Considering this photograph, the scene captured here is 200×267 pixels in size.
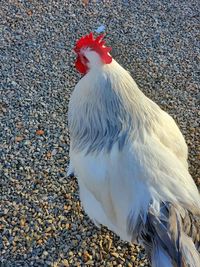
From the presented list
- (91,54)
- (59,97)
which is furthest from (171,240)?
(59,97)

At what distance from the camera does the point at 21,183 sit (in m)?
3.34

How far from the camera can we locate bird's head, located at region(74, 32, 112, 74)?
254 cm

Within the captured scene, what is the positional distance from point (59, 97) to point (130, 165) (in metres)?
1.73

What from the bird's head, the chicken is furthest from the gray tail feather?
the bird's head

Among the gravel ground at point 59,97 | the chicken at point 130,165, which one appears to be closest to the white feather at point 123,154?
the chicken at point 130,165

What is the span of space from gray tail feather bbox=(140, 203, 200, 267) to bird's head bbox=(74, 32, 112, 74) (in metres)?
0.89

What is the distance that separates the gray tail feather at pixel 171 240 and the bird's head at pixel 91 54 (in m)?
0.89

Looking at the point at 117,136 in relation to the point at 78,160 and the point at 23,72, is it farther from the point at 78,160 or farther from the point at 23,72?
the point at 23,72

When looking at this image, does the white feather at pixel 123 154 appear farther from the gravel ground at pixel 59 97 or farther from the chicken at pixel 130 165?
the gravel ground at pixel 59 97

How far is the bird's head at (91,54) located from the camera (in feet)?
8.35

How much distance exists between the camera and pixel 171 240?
216 cm

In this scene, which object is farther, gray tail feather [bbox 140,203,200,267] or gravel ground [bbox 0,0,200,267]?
gravel ground [bbox 0,0,200,267]

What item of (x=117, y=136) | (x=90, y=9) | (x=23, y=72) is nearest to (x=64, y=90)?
(x=23, y=72)

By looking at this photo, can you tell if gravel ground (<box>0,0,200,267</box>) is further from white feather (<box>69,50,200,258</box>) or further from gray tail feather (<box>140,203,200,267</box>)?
gray tail feather (<box>140,203,200,267</box>)
